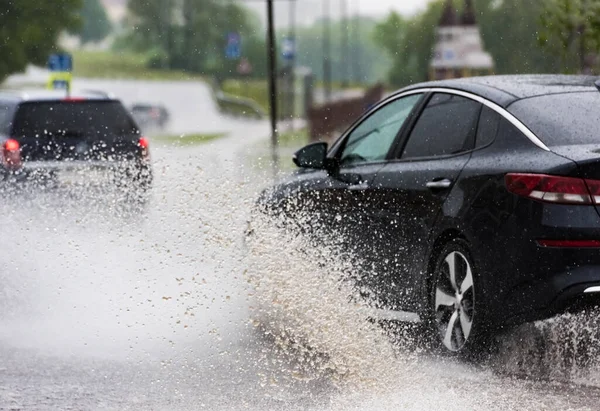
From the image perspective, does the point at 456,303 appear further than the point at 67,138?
No

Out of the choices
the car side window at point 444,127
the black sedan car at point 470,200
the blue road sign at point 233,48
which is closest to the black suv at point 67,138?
the black sedan car at point 470,200

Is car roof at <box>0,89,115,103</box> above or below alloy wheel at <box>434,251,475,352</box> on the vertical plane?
below

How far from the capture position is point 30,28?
6925cm

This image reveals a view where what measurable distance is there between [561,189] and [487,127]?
2.88ft

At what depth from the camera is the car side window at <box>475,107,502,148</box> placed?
23.2ft

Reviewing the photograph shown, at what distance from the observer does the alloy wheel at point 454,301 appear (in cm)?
688

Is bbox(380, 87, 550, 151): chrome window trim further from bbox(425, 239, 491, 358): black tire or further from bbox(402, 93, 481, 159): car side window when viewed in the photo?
bbox(425, 239, 491, 358): black tire

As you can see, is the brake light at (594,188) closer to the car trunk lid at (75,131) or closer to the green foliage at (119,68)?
the car trunk lid at (75,131)

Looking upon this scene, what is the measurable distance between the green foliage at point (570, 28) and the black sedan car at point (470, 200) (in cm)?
904

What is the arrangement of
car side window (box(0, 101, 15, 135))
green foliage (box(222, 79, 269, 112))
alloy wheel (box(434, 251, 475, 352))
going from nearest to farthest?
1. alloy wheel (box(434, 251, 475, 352))
2. car side window (box(0, 101, 15, 135))
3. green foliage (box(222, 79, 269, 112))

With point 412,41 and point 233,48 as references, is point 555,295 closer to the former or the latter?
point 233,48

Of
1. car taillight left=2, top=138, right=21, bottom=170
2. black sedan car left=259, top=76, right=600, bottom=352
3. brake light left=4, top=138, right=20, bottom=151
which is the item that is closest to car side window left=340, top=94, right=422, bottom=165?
black sedan car left=259, top=76, right=600, bottom=352

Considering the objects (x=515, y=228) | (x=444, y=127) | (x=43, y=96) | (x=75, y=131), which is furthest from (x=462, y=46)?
(x=515, y=228)

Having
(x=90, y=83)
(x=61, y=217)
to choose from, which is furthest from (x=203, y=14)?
(x=61, y=217)
